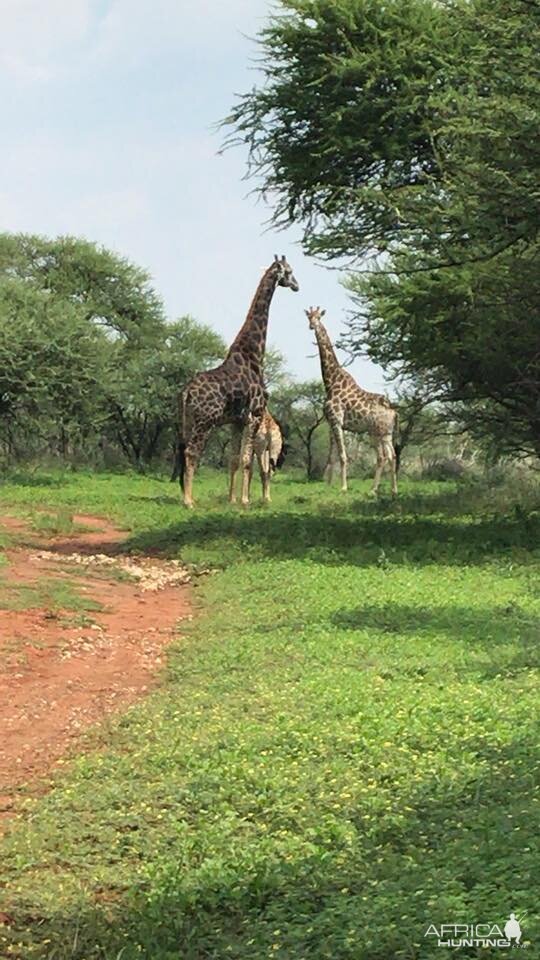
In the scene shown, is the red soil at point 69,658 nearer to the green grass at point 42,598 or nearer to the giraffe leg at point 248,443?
the green grass at point 42,598

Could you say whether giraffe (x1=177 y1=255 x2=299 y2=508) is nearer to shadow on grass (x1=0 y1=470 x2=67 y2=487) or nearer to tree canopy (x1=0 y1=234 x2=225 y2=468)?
shadow on grass (x1=0 y1=470 x2=67 y2=487)

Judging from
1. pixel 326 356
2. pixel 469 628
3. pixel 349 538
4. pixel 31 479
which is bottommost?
pixel 469 628

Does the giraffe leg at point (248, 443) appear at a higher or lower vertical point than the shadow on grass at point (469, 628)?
higher

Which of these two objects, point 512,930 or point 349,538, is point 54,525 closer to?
point 349,538

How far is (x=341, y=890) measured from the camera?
4164 mm

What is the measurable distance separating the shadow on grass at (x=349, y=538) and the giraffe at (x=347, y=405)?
17.4 feet

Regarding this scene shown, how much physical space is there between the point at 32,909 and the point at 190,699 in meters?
3.00

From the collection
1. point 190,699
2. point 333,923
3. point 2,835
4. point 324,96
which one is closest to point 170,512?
point 324,96

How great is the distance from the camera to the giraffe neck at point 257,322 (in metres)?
18.8

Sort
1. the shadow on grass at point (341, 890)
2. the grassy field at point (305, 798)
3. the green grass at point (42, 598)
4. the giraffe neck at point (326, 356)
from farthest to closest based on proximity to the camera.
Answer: the giraffe neck at point (326, 356) → the green grass at point (42, 598) → the grassy field at point (305, 798) → the shadow on grass at point (341, 890)

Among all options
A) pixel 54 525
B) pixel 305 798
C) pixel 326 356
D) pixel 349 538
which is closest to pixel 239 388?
pixel 54 525

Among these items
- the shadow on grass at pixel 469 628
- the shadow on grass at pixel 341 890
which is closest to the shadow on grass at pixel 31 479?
the shadow on grass at pixel 469 628

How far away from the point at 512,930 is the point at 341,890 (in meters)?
0.91

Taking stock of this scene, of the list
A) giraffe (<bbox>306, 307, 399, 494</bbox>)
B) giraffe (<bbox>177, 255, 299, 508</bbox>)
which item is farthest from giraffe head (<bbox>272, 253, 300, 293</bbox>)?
giraffe (<bbox>306, 307, 399, 494</bbox>)
